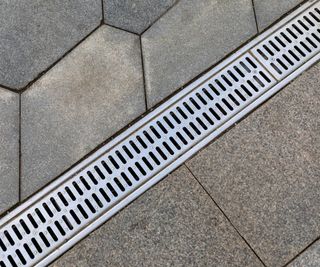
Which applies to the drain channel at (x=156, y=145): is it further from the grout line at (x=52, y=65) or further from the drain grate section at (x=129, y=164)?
the grout line at (x=52, y=65)

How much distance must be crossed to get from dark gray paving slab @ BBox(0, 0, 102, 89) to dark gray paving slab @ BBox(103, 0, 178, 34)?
0.07m

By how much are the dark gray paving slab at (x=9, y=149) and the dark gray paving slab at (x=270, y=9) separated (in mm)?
1436

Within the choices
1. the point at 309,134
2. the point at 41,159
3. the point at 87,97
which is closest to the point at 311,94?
the point at 309,134

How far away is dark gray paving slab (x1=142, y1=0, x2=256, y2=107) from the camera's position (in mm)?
2289

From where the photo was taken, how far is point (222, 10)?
244 cm

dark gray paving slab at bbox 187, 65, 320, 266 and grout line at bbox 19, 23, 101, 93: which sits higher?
grout line at bbox 19, 23, 101, 93

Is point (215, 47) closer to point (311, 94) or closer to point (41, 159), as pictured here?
point (311, 94)

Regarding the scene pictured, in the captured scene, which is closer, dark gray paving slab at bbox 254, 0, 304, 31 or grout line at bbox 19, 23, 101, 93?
grout line at bbox 19, 23, 101, 93

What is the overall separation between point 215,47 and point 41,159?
113 cm

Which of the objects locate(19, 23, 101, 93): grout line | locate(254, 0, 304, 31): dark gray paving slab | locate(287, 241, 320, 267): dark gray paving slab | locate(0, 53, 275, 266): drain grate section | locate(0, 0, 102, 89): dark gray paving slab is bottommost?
locate(287, 241, 320, 267): dark gray paving slab

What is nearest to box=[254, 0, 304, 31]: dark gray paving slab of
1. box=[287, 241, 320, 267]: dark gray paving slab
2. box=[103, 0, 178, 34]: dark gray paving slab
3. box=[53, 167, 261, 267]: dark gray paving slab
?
box=[103, 0, 178, 34]: dark gray paving slab

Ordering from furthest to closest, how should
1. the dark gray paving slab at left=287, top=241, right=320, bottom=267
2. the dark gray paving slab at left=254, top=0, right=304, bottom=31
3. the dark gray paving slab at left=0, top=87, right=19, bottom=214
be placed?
the dark gray paving slab at left=254, top=0, right=304, bottom=31
the dark gray paving slab at left=0, top=87, right=19, bottom=214
the dark gray paving slab at left=287, top=241, right=320, bottom=267

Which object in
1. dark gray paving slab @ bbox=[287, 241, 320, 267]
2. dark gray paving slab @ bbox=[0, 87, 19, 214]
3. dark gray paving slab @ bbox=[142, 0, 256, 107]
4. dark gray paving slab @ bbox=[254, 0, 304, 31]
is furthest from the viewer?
dark gray paving slab @ bbox=[254, 0, 304, 31]

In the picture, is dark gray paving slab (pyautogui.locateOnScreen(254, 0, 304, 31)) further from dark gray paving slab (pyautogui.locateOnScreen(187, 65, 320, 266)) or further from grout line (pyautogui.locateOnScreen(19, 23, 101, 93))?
grout line (pyautogui.locateOnScreen(19, 23, 101, 93))
